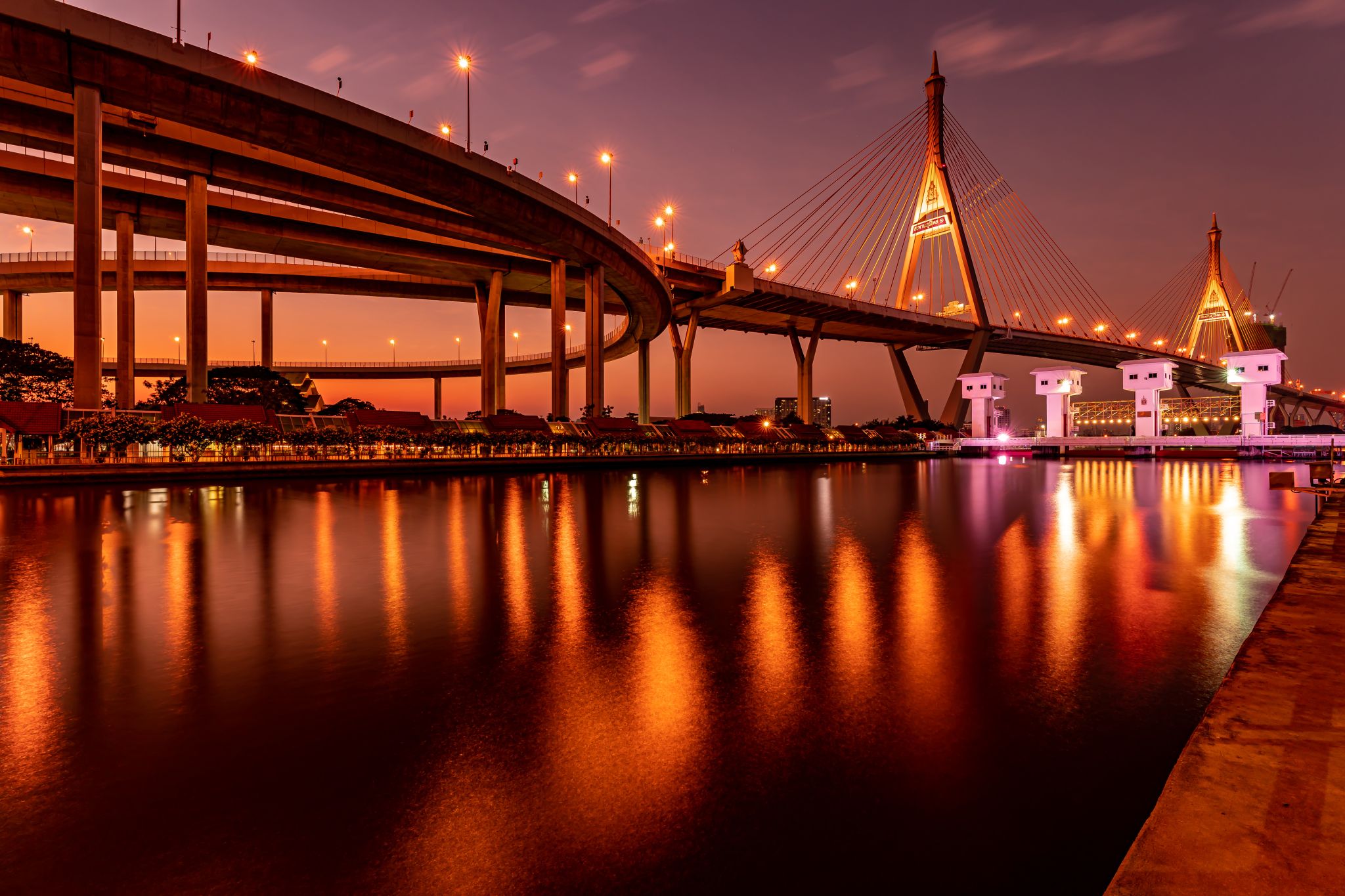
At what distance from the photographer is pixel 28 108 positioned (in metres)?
30.4

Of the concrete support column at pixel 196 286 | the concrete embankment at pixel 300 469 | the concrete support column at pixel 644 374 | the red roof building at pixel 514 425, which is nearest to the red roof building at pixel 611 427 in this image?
the red roof building at pixel 514 425

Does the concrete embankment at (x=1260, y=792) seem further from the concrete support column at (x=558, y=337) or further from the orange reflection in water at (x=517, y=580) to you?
the concrete support column at (x=558, y=337)

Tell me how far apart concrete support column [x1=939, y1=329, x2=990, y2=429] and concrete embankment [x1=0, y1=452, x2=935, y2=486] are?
4558 centimetres

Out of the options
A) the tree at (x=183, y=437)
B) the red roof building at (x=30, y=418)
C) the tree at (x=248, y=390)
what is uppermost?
the tree at (x=248, y=390)

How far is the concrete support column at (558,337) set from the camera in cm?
4478

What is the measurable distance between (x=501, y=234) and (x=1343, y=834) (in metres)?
45.4

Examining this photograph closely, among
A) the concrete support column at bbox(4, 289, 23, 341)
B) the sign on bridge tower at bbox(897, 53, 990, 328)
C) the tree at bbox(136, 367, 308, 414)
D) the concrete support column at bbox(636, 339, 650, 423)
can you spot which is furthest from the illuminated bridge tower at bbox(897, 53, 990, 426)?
the concrete support column at bbox(4, 289, 23, 341)

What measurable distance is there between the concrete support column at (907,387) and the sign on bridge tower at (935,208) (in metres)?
16.3

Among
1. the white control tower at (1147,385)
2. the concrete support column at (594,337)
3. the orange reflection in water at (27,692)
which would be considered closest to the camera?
the orange reflection in water at (27,692)

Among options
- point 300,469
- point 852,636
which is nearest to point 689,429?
point 300,469

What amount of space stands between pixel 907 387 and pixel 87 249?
7287 cm

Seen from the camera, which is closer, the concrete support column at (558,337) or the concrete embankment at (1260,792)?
the concrete embankment at (1260,792)

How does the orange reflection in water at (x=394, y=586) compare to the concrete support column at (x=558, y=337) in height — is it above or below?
below

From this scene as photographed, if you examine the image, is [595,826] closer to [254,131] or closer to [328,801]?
[328,801]
